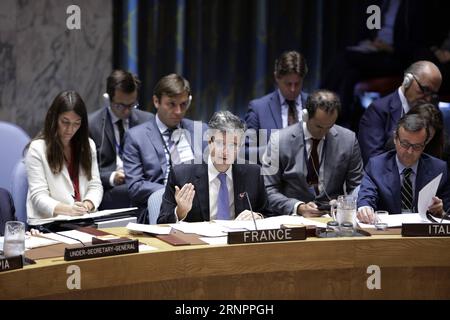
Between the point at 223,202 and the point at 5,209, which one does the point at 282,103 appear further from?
the point at 5,209

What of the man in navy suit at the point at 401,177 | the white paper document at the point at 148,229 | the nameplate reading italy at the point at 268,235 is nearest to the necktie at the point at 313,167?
the man in navy suit at the point at 401,177

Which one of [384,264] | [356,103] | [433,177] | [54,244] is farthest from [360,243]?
[356,103]

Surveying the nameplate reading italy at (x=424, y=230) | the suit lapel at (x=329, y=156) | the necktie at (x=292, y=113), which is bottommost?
the nameplate reading italy at (x=424, y=230)

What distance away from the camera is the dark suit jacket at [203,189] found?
4.25 meters

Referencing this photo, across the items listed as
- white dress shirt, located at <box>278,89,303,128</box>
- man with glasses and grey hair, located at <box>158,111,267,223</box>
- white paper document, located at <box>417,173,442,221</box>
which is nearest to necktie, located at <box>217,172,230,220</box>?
man with glasses and grey hair, located at <box>158,111,267,223</box>

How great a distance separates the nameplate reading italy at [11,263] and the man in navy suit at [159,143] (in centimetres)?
192

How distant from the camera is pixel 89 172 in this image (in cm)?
484

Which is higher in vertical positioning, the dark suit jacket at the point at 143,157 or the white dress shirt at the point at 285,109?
the white dress shirt at the point at 285,109

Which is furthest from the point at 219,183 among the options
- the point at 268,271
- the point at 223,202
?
the point at 268,271

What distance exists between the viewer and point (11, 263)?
10.5 ft

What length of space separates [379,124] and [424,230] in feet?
5.60

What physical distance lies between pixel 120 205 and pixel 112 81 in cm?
79

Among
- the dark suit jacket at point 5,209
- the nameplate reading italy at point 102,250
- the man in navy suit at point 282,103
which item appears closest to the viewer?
the nameplate reading italy at point 102,250

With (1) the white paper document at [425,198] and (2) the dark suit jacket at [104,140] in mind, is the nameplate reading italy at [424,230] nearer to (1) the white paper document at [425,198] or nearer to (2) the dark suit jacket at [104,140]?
(1) the white paper document at [425,198]
